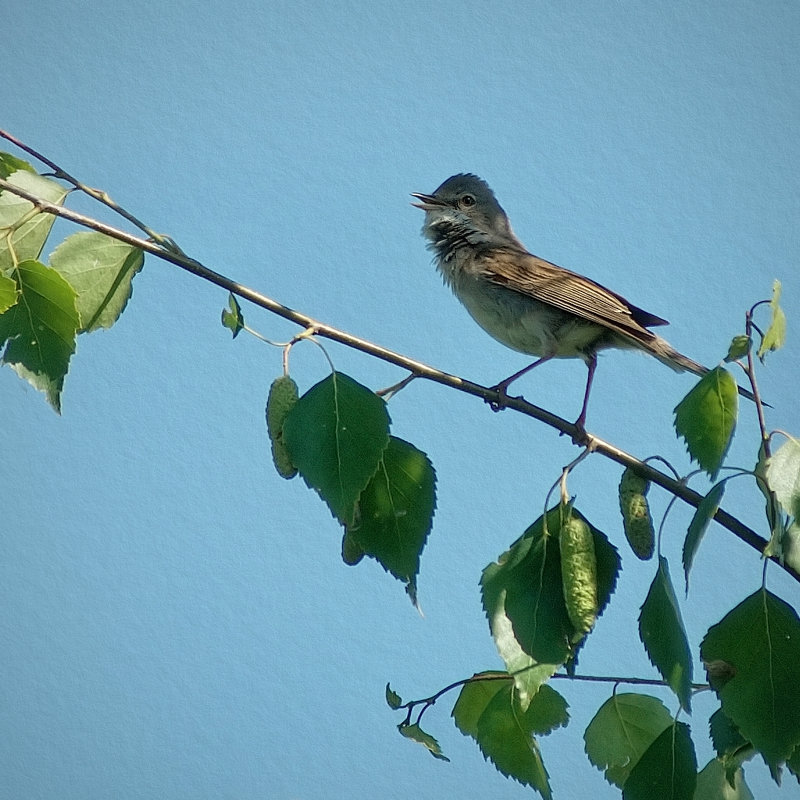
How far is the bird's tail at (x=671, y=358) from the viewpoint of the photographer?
2.62 metres

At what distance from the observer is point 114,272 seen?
5.88 ft

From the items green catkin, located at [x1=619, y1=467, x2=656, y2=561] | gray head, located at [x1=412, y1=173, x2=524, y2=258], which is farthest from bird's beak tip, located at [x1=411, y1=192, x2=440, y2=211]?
green catkin, located at [x1=619, y1=467, x2=656, y2=561]

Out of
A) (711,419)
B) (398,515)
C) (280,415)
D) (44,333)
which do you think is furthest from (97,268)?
(711,419)

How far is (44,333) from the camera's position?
61.6 inches

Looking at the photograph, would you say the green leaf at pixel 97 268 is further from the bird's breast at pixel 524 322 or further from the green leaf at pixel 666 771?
the bird's breast at pixel 524 322

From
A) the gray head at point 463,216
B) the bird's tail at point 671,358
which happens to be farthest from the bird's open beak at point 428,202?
the bird's tail at point 671,358

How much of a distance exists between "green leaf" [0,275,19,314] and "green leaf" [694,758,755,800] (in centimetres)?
144

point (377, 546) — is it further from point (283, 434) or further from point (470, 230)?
point (470, 230)

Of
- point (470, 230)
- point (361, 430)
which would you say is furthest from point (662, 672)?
point (470, 230)

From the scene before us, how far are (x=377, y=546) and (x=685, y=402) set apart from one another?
21.1 inches

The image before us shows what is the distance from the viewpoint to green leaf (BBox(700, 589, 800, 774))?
1.52 metres

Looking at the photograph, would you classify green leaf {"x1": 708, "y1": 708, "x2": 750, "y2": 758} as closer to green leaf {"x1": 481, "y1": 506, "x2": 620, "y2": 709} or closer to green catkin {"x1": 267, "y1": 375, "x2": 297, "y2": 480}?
Answer: green leaf {"x1": 481, "y1": 506, "x2": 620, "y2": 709}

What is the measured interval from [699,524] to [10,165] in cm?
140

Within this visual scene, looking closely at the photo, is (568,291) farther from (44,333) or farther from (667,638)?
(44,333)
